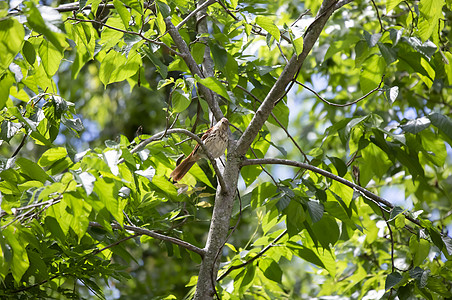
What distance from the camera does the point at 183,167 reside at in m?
2.42

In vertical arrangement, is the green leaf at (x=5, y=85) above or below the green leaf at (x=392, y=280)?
above

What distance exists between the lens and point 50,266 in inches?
86.1

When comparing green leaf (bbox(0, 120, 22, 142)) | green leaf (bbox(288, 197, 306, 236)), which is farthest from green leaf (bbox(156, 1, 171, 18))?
green leaf (bbox(288, 197, 306, 236))

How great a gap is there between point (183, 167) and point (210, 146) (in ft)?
0.56

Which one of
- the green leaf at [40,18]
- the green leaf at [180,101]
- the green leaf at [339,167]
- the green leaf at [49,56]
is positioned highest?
the green leaf at [40,18]

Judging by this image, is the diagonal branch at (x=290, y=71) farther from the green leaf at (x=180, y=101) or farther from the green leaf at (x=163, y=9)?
the green leaf at (x=163, y=9)

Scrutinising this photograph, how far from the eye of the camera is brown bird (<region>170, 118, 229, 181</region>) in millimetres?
2386

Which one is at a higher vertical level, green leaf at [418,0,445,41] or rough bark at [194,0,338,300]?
green leaf at [418,0,445,41]

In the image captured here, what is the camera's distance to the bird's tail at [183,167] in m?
2.39

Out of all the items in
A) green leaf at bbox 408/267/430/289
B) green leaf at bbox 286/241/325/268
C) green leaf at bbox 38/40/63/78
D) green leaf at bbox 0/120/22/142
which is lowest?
green leaf at bbox 286/241/325/268

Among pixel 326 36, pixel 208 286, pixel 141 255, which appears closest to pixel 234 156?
pixel 208 286

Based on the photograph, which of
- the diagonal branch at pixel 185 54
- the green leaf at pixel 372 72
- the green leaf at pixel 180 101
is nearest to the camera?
the green leaf at pixel 180 101

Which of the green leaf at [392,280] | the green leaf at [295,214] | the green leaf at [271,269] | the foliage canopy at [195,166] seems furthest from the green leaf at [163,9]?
the green leaf at [392,280]

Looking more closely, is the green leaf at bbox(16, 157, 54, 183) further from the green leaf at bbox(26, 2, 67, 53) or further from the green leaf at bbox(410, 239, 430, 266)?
the green leaf at bbox(410, 239, 430, 266)
